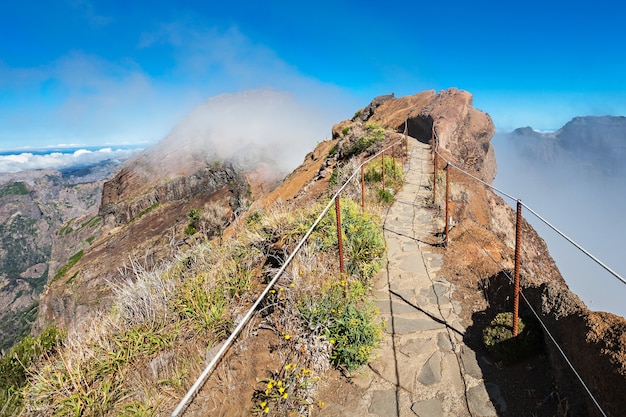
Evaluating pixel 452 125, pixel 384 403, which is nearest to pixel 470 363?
pixel 384 403

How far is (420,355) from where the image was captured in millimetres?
4371

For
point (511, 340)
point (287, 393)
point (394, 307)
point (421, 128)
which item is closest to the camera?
→ point (287, 393)

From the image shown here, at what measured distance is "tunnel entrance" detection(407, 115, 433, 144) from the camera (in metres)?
22.8

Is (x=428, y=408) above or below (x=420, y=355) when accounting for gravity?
below

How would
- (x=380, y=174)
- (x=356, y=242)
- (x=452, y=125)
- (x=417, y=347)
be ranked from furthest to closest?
(x=452, y=125)
(x=380, y=174)
(x=356, y=242)
(x=417, y=347)

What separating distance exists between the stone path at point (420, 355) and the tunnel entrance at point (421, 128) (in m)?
17.2

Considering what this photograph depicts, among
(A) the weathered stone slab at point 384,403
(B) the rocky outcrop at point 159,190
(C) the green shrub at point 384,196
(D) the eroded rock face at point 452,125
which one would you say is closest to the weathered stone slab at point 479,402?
(A) the weathered stone slab at point 384,403

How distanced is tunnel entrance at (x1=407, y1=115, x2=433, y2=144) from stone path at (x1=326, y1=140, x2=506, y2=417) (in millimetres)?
17176

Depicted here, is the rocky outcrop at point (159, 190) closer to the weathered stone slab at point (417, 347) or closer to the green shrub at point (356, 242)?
the green shrub at point (356, 242)

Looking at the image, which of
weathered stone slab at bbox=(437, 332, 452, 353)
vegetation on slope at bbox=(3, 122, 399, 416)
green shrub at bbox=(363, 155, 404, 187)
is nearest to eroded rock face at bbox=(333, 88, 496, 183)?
green shrub at bbox=(363, 155, 404, 187)

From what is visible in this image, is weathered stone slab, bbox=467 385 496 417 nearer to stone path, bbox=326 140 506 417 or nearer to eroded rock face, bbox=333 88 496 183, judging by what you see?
stone path, bbox=326 140 506 417

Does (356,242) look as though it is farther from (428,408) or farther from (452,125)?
(452,125)

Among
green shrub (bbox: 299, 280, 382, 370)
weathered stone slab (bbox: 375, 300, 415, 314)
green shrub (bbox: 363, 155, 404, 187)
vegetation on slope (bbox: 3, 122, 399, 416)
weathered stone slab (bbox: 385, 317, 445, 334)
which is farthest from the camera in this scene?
green shrub (bbox: 363, 155, 404, 187)

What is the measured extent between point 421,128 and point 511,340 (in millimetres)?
21792
